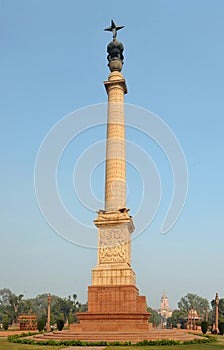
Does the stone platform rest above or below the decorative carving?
below

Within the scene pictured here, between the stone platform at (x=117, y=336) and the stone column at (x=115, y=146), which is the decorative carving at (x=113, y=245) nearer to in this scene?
the stone column at (x=115, y=146)

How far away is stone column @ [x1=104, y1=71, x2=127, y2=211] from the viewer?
109 feet

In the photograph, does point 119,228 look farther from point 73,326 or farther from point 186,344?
point 186,344

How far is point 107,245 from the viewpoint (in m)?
31.4

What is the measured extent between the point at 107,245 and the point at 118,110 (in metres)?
12.7

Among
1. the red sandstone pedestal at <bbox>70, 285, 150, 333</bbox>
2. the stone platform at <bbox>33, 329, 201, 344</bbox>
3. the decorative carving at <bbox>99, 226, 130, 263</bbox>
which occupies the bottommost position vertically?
the stone platform at <bbox>33, 329, 201, 344</bbox>

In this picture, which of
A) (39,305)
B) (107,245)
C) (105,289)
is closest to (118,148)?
(107,245)

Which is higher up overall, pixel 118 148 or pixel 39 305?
pixel 118 148

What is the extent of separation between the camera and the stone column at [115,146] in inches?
1305

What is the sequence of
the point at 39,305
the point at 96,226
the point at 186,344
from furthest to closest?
1. the point at 39,305
2. the point at 96,226
3. the point at 186,344

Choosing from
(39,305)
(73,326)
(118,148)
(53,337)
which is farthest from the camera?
(39,305)

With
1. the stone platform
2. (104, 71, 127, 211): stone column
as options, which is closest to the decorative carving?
(104, 71, 127, 211): stone column

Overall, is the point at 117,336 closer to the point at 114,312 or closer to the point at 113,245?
the point at 114,312

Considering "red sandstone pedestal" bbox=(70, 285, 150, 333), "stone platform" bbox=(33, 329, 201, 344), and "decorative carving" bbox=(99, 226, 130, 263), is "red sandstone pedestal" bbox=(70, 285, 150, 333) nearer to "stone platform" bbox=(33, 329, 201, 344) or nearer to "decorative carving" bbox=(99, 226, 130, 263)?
"stone platform" bbox=(33, 329, 201, 344)
